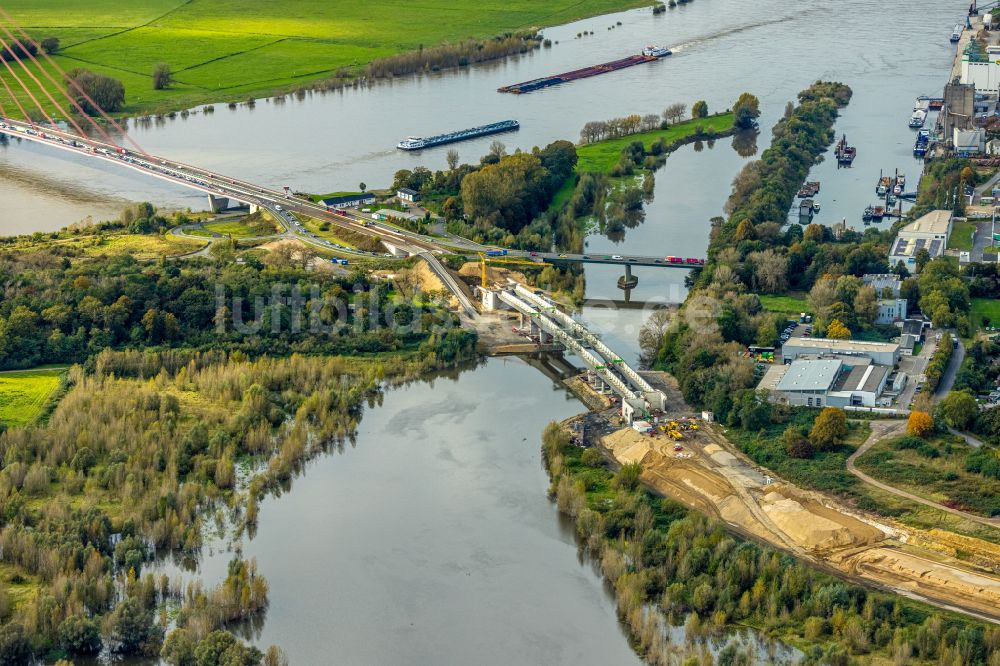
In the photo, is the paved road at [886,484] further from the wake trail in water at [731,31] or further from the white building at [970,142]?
the wake trail in water at [731,31]

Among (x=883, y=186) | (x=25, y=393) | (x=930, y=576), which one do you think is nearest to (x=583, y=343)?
(x=930, y=576)

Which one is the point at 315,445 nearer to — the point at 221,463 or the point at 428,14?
the point at 221,463

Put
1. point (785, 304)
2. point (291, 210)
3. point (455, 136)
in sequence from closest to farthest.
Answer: point (785, 304)
point (291, 210)
point (455, 136)

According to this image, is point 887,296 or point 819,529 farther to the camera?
point 887,296

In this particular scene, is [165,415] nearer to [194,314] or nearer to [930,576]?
[194,314]

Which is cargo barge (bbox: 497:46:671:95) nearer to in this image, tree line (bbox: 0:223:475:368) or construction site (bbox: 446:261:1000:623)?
tree line (bbox: 0:223:475:368)

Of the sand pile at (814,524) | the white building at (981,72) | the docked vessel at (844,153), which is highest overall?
the white building at (981,72)

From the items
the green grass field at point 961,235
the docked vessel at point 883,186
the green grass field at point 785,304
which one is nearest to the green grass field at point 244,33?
the docked vessel at point 883,186
